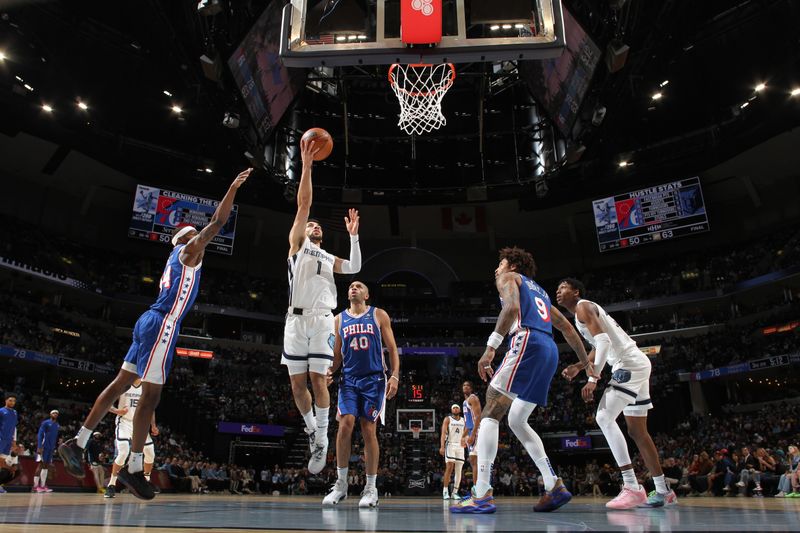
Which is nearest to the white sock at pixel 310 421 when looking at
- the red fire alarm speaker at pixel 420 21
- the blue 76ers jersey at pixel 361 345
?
the blue 76ers jersey at pixel 361 345

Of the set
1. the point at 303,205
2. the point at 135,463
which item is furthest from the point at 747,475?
the point at 135,463

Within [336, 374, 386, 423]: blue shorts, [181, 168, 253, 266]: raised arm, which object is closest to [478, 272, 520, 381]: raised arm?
[336, 374, 386, 423]: blue shorts

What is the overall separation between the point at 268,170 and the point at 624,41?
1175 cm

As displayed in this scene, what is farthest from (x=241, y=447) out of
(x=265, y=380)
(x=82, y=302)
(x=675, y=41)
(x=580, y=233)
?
(x=675, y=41)

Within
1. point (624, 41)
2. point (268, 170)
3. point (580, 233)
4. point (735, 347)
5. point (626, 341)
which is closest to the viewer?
point (626, 341)

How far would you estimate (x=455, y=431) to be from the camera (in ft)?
41.3

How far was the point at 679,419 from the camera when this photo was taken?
24.8 metres

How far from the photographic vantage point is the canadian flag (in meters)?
33.4

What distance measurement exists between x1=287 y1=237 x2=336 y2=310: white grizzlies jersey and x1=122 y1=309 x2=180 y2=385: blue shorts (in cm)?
120

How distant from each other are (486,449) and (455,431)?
25.8ft

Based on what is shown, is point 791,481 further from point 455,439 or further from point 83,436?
point 83,436

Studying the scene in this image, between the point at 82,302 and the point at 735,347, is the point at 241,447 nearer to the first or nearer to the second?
the point at 82,302

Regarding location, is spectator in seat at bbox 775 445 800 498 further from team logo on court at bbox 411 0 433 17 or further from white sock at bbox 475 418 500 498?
team logo on court at bbox 411 0 433 17

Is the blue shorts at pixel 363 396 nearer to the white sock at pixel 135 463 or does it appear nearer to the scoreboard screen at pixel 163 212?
the white sock at pixel 135 463
